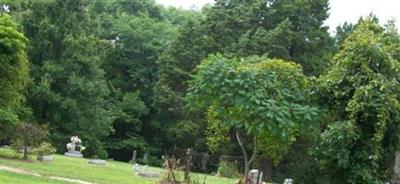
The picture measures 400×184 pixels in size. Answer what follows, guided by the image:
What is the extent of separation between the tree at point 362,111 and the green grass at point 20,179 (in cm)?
775

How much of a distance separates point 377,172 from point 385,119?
5.88ft

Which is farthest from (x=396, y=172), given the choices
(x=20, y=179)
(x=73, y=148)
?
(x=73, y=148)

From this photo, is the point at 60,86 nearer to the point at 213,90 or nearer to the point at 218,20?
the point at 218,20

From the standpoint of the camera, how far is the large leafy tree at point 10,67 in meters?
24.0

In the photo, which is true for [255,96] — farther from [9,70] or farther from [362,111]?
[9,70]

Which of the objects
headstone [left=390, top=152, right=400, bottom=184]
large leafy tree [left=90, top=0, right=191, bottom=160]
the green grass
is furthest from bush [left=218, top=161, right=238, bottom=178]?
large leafy tree [left=90, top=0, right=191, bottom=160]

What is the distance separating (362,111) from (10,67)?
13.7 meters

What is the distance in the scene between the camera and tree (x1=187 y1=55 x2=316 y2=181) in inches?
641

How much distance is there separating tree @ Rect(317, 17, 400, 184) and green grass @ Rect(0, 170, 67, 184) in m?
7.75

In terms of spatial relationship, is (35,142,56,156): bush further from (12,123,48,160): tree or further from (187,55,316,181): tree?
(187,55,316,181): tree

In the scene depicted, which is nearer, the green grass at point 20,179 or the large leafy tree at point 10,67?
the green grass at point 20,179

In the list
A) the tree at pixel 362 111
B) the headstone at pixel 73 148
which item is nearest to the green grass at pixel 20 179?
the tree at pixel 362 111

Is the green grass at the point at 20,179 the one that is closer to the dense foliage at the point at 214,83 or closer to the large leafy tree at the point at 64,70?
the dense foliage at the point at 214,83

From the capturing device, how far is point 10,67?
2425 centimetres
